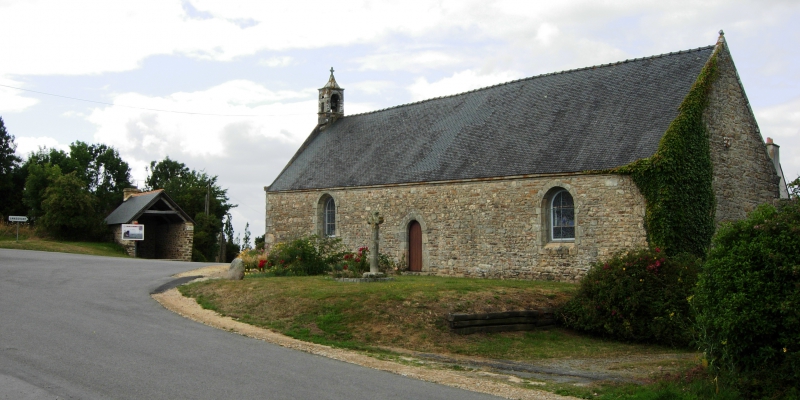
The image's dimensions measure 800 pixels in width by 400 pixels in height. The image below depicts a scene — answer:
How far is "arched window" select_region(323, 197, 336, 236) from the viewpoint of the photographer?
94.0 feet

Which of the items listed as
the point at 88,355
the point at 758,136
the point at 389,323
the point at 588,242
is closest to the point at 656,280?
the point at 588,242

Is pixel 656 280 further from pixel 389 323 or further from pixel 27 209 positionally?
pixel 27 209

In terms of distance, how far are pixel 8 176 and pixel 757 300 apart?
49.4m

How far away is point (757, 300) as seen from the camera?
29.0ft

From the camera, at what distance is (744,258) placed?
29.9 feet

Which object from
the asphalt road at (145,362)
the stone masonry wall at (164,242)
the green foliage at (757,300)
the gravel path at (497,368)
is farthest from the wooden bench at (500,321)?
the stone masonry wall at (164,242)

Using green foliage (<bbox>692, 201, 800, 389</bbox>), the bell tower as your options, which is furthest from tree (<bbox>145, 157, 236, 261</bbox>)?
green foliage (<bbox>692, 201, 800, 389</bbox>)

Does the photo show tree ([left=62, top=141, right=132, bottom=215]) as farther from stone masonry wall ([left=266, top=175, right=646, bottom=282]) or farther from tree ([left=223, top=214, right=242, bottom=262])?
stone masonry wall ([left=266, top=175, right=646, bottom=282])

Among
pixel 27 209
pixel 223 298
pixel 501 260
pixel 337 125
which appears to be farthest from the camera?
pixel 27 209

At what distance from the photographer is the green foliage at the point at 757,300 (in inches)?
339

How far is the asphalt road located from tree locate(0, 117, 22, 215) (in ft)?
112

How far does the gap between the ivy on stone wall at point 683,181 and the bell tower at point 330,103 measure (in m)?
18.3

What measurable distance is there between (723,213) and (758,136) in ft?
11.7

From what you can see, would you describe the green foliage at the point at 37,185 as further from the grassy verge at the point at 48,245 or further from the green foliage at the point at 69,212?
the grassy verge at the point at 48,245
